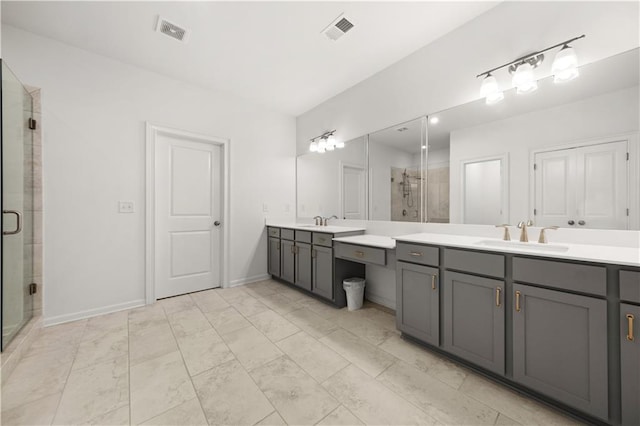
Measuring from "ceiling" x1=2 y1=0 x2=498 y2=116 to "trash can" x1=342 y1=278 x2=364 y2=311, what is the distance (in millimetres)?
2420

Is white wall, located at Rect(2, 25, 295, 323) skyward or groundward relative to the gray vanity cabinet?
skyward

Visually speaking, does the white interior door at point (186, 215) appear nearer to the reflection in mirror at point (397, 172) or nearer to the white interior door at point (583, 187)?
the reflection in mirror at point (397, 172)

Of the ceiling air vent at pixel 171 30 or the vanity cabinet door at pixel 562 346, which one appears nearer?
the vanity cabinet door at pixel 562 346

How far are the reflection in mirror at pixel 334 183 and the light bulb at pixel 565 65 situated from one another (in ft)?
5.70

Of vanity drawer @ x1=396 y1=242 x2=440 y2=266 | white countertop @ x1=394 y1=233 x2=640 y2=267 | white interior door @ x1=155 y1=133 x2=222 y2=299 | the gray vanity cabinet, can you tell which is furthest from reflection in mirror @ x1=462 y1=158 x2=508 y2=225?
white interior door @ x1=155 y1=133 x2=222 y2=299

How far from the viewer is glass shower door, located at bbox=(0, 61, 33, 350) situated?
177 cm

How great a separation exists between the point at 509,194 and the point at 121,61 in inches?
158

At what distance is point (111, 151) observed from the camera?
8.46 feet

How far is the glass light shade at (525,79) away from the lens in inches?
68.8

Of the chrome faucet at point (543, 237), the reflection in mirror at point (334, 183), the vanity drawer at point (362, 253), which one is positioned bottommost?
the vanity drawer at point (362, 253)

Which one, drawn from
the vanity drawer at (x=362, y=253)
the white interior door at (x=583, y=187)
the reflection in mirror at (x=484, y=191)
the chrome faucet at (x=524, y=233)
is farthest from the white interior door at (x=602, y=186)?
the vanity drawer at (x=362, y=253)

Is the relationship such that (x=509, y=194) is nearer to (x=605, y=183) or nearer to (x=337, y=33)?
(x=605, y=183)

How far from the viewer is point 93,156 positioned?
2484 millimetres

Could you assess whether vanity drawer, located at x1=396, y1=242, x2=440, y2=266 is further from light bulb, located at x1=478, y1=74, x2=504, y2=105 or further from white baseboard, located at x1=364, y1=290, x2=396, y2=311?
light bulb, located at x1=478, y1=74, x2=504, y2=105
